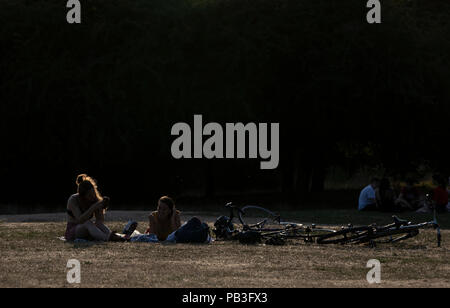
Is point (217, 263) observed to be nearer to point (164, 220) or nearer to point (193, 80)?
point (164, 220)

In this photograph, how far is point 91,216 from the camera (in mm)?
17141

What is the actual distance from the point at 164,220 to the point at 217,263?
3.82 metres

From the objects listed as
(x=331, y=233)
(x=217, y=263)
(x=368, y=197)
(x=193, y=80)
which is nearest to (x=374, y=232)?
(x=331, y=233)

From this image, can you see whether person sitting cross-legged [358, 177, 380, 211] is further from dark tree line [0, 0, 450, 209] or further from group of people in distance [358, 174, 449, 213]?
dark tree line [0, 0, 450, 209]

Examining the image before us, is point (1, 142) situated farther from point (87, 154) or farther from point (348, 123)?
point (348, 123)

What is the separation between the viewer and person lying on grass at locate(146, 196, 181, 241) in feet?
56.5

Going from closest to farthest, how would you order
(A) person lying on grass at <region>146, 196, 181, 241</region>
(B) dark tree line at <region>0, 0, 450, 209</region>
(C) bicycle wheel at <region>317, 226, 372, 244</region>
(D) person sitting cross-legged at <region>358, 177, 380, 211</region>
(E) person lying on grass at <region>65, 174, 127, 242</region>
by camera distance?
(C) bicycle wheel at <region>317, 226, 372, 244</region>, (E) person lying on grass at <region>65, 174, 127, 242</region>, (A) person lying on grass at <region>146, 196, 181, 241</region>, (D) person sitting cross-legged at <region>358, 177, 380, 211</region>, (B) dark tree line at <region>0, 0, 450, 209</region>

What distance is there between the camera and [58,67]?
3269 centimetres

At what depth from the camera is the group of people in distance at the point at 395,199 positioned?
85.1 feet

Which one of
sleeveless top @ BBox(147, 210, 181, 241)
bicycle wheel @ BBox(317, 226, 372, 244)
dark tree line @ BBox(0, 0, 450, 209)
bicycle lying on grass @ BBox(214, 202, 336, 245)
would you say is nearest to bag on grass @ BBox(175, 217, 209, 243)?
sleeveless top @ BBox(147, 210, 181, 241)

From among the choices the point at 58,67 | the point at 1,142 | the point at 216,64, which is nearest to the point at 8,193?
the point at 1,142

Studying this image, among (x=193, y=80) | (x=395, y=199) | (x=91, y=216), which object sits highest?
(x=193, y=80)

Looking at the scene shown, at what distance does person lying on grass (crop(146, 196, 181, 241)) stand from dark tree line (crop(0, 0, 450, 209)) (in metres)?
14.8
